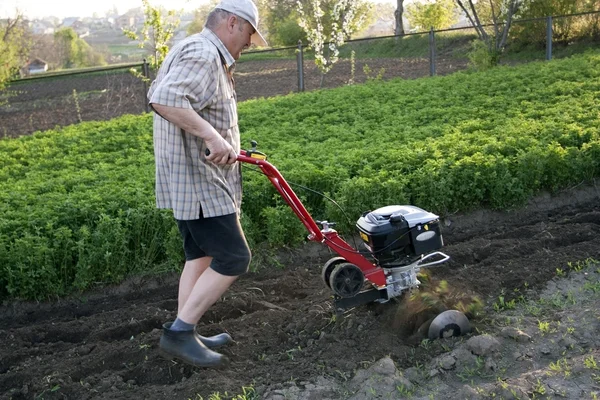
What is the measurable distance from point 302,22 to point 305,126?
30.5 ft

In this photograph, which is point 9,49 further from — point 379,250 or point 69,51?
point 69,51

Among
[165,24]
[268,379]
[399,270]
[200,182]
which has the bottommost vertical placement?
[268,379]

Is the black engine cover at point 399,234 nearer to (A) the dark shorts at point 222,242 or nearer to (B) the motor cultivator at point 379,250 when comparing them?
(B) the motor cultivator at point 379,250

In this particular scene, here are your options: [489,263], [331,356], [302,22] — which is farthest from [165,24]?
[331,356]

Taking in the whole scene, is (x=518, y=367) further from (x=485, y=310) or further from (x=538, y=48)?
(x=538, y=48)

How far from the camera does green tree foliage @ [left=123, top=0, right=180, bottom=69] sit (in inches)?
616

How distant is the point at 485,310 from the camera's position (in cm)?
491

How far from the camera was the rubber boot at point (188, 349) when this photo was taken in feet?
14.4

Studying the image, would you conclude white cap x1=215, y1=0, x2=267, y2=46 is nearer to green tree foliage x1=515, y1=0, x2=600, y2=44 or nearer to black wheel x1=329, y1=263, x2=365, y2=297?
black wheel x1=329, y1=263, x2=365, y2=297

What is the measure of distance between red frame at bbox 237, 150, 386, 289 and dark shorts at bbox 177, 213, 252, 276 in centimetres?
40

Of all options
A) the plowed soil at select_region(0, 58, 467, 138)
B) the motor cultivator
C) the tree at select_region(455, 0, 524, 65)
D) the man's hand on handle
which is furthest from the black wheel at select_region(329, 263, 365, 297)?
the tree at select_region(455, 0, 524, 65)

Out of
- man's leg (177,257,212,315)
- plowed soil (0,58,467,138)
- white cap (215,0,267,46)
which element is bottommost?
man's leg (177,257,212,315)

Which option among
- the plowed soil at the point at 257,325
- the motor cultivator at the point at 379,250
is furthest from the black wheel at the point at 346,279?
the plowed soil at the point at 257,325

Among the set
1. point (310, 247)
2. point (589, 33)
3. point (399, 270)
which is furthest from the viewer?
point (589, 33)
